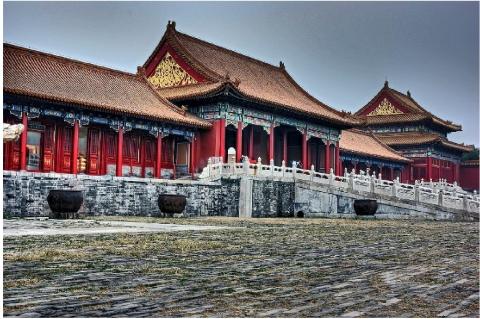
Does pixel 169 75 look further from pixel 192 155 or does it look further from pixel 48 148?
pixel 48 148

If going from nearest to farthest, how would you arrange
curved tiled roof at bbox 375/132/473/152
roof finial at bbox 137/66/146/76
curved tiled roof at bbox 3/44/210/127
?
curved tiled roof at bbox 3/44/210/127
roof finial at bbox 137/66/146/76
curved tiled roof at bbox 375/132/473/152

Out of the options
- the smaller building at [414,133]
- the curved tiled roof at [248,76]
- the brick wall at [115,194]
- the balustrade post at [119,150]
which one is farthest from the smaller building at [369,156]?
the balustrade post at [119,150]

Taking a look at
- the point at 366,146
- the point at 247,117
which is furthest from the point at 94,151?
the point at 366,146

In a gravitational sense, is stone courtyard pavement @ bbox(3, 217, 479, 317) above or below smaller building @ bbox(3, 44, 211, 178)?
below

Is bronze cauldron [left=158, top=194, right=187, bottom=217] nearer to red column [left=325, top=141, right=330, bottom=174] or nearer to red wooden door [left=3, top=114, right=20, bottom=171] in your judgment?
red wooden door [left=3, top=114, right=20, bottom=171]

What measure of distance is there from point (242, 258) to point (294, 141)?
28830 millimetres

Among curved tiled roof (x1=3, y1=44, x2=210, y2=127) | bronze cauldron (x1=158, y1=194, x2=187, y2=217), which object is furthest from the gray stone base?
curved tiled roof (x1=3, y1=44, x2=210, y2=127)

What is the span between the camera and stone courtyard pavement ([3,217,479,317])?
4.41m

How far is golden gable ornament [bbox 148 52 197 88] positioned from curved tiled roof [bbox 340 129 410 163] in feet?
43.9

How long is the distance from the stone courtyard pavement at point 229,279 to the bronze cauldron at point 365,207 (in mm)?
14564

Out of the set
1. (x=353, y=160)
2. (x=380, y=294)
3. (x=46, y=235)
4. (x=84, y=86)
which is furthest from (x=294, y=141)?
(x=380, y=294)

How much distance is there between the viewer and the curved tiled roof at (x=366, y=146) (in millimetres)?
41938

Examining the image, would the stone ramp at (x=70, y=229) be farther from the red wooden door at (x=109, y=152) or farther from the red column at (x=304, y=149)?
the red column at (x=304, y=149)

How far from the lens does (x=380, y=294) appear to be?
17.1 ft
